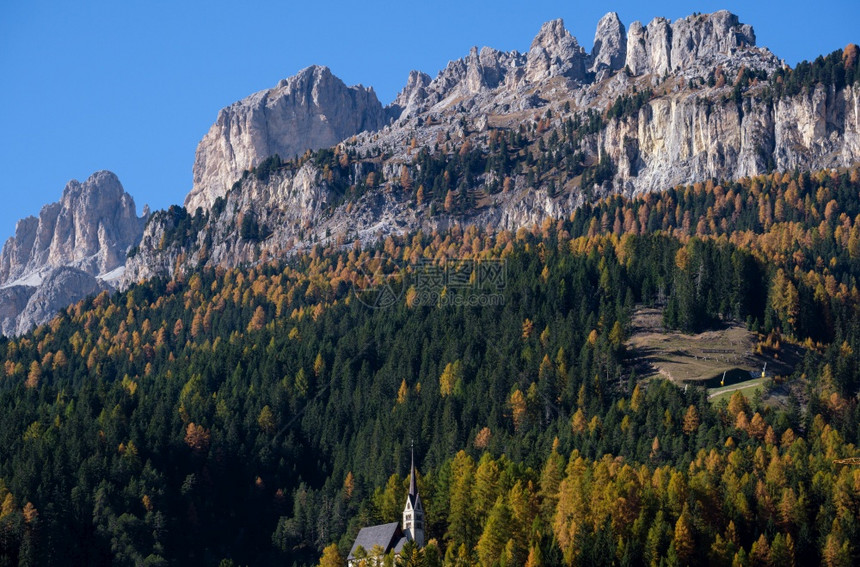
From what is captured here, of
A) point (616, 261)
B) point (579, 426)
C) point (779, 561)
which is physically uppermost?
point (616, 261)

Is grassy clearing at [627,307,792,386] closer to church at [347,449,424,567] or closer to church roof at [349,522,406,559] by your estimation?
church at [347,449,424,567]

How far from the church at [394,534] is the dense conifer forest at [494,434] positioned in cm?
263

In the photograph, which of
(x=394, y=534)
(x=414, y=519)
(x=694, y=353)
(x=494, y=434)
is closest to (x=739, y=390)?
(x=694, y=353)

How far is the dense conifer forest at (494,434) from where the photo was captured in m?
118

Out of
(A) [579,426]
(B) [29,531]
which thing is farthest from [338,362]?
(B) [29,531]

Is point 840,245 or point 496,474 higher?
point 840,245

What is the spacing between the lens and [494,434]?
149750 mm

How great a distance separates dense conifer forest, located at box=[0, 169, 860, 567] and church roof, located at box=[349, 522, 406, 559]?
3043 millimetres

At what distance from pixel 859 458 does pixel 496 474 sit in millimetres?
30503

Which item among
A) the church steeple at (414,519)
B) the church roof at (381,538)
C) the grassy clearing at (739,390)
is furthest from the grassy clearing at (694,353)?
the church roof at (381,538)

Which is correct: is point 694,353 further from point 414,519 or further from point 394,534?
point 394,534

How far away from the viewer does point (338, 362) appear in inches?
7032

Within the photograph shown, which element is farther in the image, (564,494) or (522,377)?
(522,377)

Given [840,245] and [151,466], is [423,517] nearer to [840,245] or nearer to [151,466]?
[151,466]
